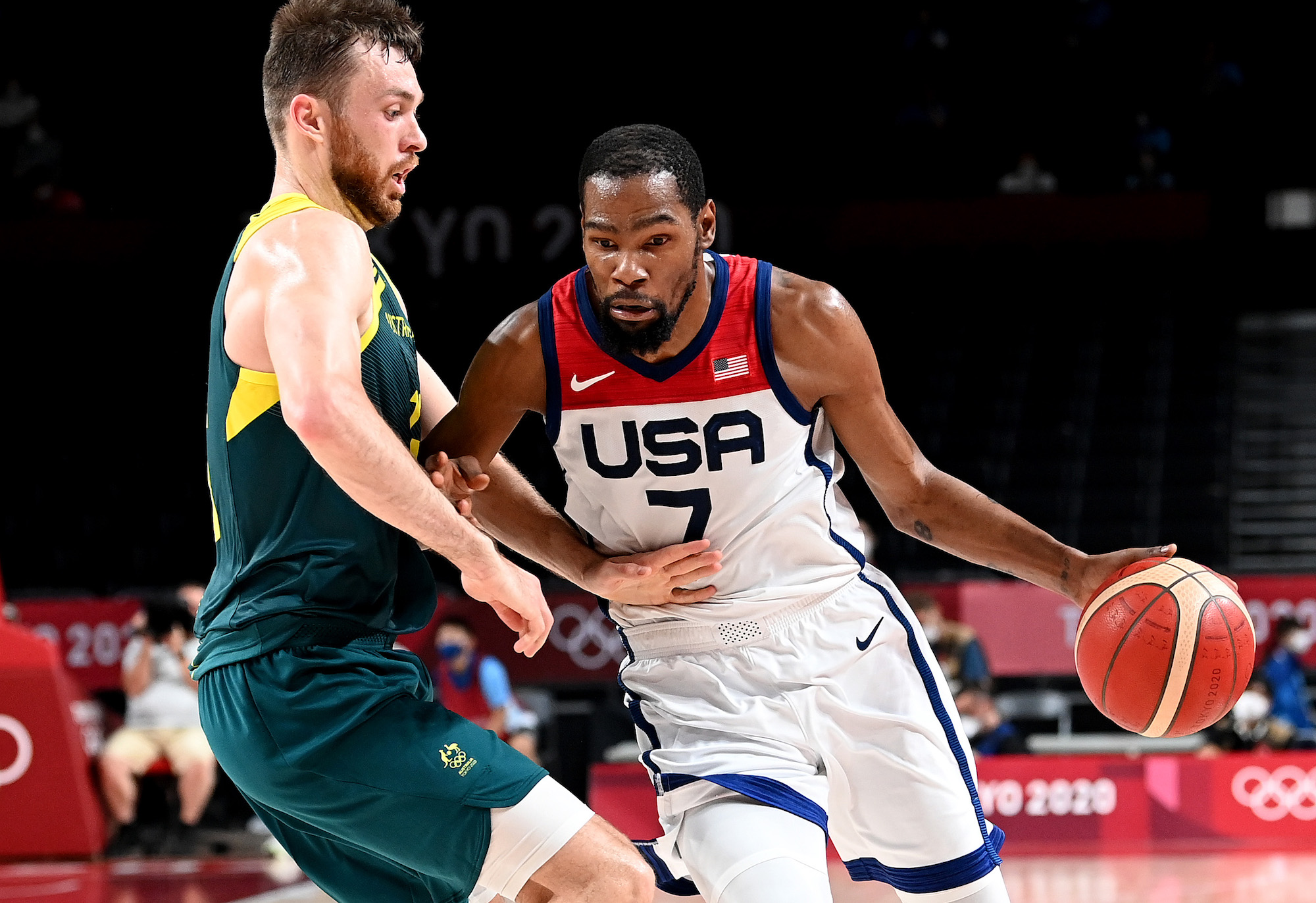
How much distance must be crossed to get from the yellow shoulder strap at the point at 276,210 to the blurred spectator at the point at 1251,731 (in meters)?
7.16

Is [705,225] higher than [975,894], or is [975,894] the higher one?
[705,225]

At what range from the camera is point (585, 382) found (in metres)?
3.09

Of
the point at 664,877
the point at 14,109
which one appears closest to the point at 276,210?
the point at 664,877

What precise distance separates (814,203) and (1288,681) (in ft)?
24.2

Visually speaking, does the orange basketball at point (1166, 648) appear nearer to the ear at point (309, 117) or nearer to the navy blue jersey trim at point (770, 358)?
the navy blue jersey trim at point (770, 358)

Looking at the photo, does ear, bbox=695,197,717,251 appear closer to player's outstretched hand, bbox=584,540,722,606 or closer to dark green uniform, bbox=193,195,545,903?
player's outstretched hand, bbox=584,540,722,606

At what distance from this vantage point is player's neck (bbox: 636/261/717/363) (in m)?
3.07

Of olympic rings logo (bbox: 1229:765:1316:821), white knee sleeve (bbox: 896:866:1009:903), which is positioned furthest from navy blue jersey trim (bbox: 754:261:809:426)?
olympic rings logo (bbox: 1229:765:1316:821)

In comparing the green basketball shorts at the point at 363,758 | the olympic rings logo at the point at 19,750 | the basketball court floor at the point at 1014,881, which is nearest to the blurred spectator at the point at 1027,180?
the basketball court floor at the point at 1014,881

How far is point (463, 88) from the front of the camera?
15570 mm

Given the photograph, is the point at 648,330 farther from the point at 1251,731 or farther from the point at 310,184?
the point at 1251,731

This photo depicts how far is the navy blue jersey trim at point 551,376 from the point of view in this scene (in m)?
3.09

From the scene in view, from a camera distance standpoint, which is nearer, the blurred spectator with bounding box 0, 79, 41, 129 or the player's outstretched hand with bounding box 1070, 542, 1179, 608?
the player's outstretched hand with bounding box 1070, 542, 1179, 608

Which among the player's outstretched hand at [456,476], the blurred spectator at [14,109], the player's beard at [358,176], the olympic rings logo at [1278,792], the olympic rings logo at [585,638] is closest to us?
the player's beard at [358,176]
